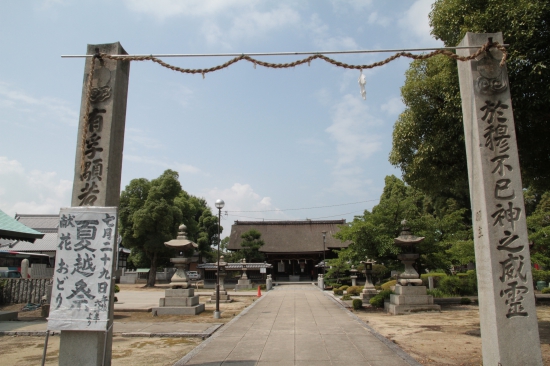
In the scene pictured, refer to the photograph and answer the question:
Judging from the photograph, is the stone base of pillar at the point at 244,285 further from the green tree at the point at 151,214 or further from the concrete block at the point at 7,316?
the concrete block at the point at 7,316

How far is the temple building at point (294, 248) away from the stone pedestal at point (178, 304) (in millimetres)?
28090

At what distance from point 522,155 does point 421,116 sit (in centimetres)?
247

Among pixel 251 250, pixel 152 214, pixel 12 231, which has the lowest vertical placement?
pixel 251 250

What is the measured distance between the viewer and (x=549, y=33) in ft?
22.3

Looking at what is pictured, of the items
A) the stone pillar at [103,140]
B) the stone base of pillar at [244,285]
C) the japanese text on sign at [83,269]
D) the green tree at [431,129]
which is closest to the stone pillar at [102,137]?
the stone pillar at [103,140]

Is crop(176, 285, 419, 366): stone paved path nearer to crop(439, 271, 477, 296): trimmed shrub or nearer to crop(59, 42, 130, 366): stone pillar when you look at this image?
crop(59, 42, 130, 366): stone pillar

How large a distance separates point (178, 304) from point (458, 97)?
1148 centimetres

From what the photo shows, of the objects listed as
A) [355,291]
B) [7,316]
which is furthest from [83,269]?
[355,291]

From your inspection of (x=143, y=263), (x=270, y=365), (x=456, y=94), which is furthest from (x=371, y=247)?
(x=143, y=263)

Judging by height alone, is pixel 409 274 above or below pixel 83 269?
below

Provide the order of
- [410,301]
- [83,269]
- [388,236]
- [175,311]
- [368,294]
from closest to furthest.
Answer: [83,269] < [410,301] < [175,311] < [388,236] < [368,294]

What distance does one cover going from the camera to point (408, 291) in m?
13.4

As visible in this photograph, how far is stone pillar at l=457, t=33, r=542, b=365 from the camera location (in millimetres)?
4633

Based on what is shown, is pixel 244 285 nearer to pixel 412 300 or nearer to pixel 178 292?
pixel 178 292
